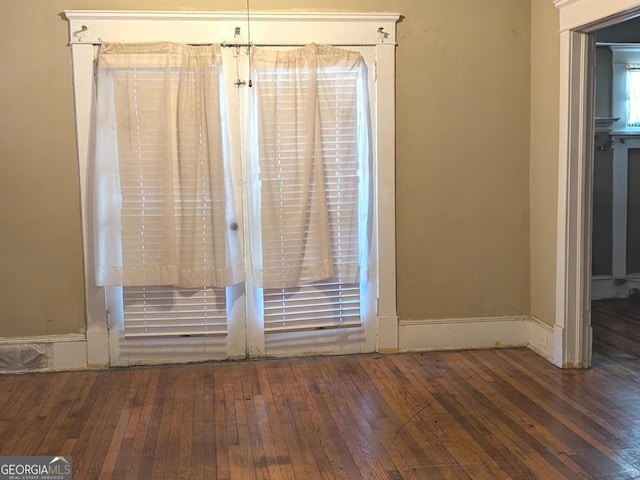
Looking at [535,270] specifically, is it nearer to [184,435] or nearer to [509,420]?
[509,420]

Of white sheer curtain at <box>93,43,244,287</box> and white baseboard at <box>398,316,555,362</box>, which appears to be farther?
white baseboard at <box>398,316,555,362</box>

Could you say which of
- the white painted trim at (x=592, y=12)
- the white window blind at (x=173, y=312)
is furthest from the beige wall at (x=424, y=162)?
the white window blind at (x=173, y=312)

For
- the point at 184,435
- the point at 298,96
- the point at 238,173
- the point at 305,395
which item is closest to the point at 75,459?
the point at 184,435

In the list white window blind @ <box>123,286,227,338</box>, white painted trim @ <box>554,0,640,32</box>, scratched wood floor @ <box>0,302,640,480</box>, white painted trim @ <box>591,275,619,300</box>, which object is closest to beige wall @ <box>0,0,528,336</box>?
white painted trim @ <box>554,0,640,32</box>

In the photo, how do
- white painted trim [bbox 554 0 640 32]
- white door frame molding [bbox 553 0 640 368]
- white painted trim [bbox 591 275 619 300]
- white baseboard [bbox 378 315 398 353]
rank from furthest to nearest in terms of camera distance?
white painted trim [bbox 591 275 619 300] → white baseboard [bbox 378 315 398 353] → white door frame molding [bbox 553 0 640 368] → white painted trim [bbox 554 0 640 32]

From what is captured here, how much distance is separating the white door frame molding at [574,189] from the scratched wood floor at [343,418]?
23cm

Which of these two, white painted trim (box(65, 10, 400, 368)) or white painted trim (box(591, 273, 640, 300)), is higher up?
white painted trim (box(65, 10, 400, 368))

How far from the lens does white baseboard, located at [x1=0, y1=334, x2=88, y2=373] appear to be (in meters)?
4.04

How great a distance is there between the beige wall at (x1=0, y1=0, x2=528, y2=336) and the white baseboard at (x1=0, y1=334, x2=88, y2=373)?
2.2 inches

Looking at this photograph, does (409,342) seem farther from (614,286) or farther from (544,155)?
(614,286)

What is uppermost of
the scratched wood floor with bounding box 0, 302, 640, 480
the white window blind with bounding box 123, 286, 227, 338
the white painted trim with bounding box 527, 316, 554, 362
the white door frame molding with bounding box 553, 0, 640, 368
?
the white door frame molding with bounding box 553, 0, 640, 368

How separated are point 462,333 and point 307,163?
156 centimetres

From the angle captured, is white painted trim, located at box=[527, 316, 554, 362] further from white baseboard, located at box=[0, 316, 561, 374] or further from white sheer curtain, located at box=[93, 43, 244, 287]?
white sheer curtain, located at box=[93, 43, 244, 287]

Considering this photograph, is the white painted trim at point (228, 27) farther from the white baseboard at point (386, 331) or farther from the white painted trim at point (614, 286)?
the white painted trim at point (614, 286)
